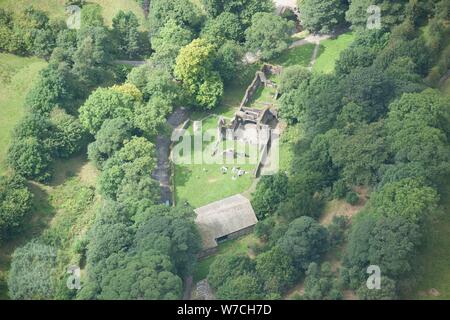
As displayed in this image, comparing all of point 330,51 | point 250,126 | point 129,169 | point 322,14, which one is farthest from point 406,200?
point 322,14

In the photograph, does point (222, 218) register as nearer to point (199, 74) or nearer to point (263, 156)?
point (263, 156)

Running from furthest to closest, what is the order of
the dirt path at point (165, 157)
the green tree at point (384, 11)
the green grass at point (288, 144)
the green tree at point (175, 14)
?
the green tree at point (175, 14) → the green tree at point (384, 11) → the green grass at point (288, 144) → the dirt path at point (165, 157)

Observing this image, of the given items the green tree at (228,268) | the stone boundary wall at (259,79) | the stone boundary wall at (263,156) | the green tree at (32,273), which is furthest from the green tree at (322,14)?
the green tree at (32,273)

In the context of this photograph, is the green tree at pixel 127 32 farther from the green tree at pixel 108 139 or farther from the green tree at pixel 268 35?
the green tree at pixel 108 139

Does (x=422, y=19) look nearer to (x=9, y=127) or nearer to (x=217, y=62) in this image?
(x=217, y=62)

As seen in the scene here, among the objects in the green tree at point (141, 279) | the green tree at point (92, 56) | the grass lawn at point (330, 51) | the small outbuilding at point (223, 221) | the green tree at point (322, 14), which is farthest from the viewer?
the green tree at point (322, 14)
